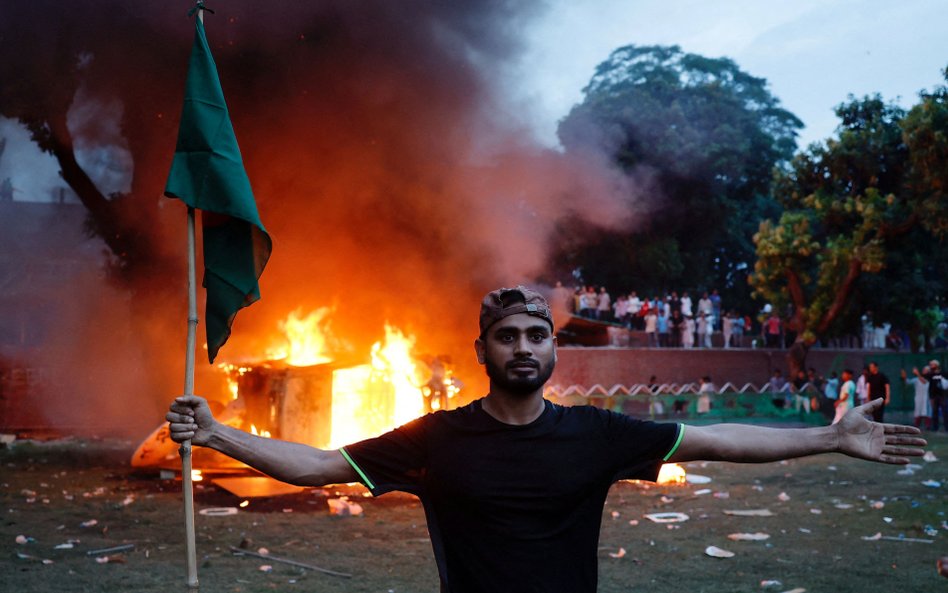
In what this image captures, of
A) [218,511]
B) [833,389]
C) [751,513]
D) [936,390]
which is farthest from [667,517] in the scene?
[833,389]

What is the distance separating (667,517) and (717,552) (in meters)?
1.68

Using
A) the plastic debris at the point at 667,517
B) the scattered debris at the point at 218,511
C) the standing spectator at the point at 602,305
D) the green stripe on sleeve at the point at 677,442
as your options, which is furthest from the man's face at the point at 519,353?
the standing spectator at the point at 602,305

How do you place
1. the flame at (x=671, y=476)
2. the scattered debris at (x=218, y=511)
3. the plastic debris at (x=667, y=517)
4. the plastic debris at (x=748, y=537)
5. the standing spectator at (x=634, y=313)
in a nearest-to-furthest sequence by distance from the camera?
the plastic debris at (x=748, y=537) < the plastic debris at (x=667, y=517) < the scattered debris at (x=218, y=511) < the flame at (x=671, y=476) < the standing spectator at (x=634, y=313)

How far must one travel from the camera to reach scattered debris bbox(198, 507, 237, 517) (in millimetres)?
8820

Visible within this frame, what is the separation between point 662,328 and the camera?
2372 centimetres

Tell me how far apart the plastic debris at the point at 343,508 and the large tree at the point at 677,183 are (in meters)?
16.8

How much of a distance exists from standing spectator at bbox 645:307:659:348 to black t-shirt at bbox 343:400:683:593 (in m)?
21.3

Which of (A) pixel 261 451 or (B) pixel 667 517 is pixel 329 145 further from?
(A) pixel 261 451

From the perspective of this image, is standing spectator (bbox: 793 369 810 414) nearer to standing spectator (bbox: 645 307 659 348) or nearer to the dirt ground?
standing spectator (bbox: 645 307 659 348)

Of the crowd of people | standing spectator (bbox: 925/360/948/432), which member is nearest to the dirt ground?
standing spectator (bbox: 925/360/948/432)

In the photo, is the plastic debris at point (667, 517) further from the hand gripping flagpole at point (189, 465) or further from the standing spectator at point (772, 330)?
the standing spectator at point (772, 330)

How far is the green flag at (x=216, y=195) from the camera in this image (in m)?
3.07

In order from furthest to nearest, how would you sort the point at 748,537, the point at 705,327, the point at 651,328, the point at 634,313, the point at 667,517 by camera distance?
the point at 634,313
the point at 705,327
the point at 651,328
the point at 667,517
the point at 748,537

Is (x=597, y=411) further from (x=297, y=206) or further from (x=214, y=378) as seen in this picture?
Result: (x=214, y=378)
